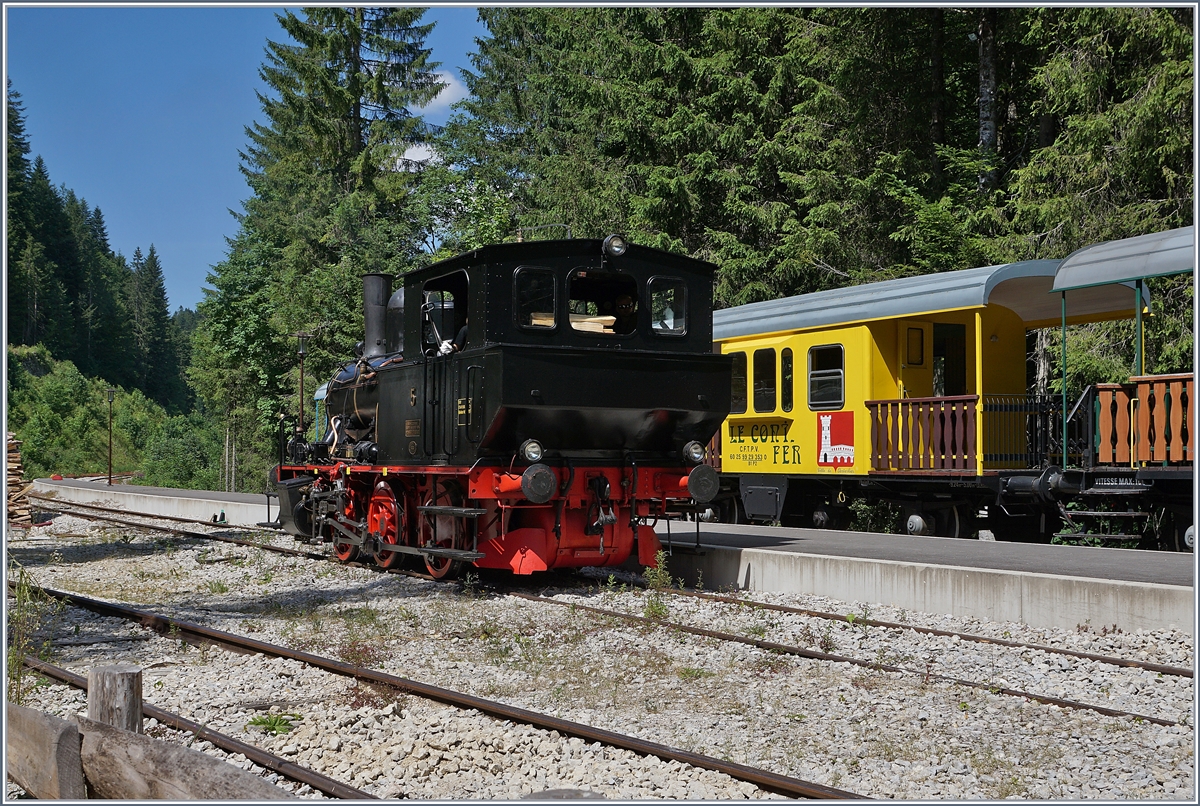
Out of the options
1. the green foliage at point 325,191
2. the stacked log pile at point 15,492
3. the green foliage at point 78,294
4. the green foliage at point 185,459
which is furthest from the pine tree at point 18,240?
the stacked log pile at point 15,492

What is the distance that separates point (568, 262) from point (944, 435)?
19.6 feet

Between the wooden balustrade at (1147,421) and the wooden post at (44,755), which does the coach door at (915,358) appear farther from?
the wooden post at (44,755)

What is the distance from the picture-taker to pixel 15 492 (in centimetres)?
2102

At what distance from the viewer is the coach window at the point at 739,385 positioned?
16.1m

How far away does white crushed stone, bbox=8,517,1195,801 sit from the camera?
5.11 meters

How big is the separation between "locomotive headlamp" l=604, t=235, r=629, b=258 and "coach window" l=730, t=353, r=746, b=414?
231 inches

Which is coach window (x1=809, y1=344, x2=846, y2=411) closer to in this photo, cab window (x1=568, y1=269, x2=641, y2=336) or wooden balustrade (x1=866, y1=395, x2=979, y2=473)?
wooden balustrade (x1=866, y1=395, x2=979, y2=473)

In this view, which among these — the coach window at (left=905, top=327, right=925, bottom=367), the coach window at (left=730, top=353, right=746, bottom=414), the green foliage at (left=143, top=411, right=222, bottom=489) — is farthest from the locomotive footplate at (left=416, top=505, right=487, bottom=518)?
the green foliage at (left=143, top=411, right=222, bottom=489)

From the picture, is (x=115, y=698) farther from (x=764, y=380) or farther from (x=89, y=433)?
(x=89, y=433)

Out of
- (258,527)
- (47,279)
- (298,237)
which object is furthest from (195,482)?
(47,279)

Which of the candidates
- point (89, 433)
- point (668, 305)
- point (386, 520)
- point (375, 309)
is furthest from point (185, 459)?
point (668, 305)

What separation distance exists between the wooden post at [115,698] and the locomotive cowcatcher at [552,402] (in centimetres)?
523

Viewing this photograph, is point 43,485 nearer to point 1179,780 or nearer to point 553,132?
point 553,132

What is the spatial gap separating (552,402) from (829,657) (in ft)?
12.1
